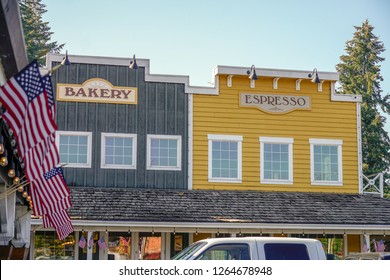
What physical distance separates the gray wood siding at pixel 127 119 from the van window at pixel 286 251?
533 inches

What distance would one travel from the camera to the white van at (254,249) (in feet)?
34.6

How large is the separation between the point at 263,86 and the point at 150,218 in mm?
6628

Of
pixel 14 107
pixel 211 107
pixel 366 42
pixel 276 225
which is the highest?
pixel 366 42

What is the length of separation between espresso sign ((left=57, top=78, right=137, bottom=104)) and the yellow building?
2249mm

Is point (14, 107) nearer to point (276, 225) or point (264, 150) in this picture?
point (276, 225)

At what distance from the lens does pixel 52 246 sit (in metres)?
23.5

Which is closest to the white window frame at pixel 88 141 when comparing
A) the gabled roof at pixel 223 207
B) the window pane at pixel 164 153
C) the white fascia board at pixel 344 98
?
the gabled roof at pixel 223 207

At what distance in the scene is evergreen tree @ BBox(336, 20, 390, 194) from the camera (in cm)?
4269

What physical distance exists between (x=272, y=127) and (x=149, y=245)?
571 cm

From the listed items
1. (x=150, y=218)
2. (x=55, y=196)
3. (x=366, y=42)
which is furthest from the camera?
(x=366, y=42)

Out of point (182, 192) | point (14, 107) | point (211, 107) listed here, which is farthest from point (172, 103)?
point (14, 107)

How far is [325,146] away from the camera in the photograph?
1016 inches

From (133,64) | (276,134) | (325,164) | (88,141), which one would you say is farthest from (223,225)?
(133,64)

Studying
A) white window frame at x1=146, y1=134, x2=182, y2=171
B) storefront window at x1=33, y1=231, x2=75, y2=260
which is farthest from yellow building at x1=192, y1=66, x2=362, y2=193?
storefront window at x1=33, y1=231, x2=75, y2=260
